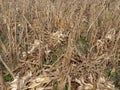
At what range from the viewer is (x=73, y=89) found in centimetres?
160

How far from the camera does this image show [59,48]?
2035mm

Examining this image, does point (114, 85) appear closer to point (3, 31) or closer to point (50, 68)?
point (50, 68)

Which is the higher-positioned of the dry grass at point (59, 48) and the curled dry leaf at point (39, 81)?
the dry grass at point (59, 48)

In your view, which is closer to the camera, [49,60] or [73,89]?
[73,89]

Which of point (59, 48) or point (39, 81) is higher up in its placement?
point (59, 48)

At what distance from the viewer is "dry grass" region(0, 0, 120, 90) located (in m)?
1.56

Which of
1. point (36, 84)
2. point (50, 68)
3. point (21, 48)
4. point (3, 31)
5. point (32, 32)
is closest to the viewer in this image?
point (36, 84)

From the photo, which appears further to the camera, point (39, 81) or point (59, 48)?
point (59, 48)

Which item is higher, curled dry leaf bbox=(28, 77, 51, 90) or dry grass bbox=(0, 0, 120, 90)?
dry grass bbox=(0, 0, 120, 90)

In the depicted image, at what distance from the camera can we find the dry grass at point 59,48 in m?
1.56

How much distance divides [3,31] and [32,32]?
12.6 inches

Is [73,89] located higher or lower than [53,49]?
lower

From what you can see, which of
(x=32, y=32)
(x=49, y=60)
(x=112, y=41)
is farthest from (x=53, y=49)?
(x=112, y=41)

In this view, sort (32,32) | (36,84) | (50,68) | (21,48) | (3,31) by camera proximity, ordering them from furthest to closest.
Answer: (3,31), (32,32), (21,48), (50,68), (36,84)
